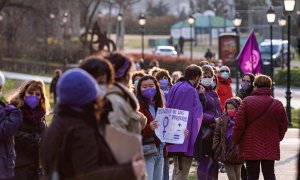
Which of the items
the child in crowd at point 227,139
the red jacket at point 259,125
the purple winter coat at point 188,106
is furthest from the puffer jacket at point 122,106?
the child in crowd at point 227,139

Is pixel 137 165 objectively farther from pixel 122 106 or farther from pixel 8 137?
pixel 8 137

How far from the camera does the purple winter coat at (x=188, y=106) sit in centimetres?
1207

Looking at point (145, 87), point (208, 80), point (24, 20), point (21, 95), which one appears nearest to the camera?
point (21, 95)

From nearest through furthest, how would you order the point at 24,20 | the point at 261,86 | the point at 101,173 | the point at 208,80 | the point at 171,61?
the point at 101,173 < the point at 261,86 < the point at 208,80 < the point at 171,61 < the point at 24,20

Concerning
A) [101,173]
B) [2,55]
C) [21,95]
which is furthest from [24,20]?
[101,173]

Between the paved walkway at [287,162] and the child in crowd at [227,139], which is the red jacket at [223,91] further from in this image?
the child in crowd at [227,139]

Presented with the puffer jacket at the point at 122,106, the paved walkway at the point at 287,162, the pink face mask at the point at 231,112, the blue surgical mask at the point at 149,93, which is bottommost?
the paved walkway at the point at 287,162

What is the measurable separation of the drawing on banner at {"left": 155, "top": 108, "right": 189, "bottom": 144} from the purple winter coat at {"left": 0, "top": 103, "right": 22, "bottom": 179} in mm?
2430

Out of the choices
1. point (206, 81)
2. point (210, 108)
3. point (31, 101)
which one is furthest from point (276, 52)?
point (31, 101)

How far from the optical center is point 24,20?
2491 inches

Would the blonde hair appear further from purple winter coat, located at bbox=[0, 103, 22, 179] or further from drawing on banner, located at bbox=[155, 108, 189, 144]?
drawing on banner, located at bbox=[155, 108, 189, 144]

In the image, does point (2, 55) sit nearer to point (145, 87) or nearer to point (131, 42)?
point (131, 42)

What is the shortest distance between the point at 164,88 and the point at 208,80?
766mm

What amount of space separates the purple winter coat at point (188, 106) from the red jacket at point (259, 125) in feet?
3.11
